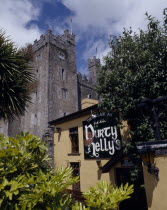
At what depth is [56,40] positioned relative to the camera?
33594 mm

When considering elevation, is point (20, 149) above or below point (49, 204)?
above

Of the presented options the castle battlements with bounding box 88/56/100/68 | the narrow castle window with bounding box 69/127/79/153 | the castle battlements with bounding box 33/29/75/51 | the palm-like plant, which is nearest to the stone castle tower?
the castle battlements with bounding box 33/29/75/51

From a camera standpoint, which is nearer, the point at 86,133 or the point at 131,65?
the point at 131,65

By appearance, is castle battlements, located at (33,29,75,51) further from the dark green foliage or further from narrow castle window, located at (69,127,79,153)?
the dark green foliage

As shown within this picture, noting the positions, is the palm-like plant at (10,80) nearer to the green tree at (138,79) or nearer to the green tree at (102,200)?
the green tree at (138,79)

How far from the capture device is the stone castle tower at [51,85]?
29672mm

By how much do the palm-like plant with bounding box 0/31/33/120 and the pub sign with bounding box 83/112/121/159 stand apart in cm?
528

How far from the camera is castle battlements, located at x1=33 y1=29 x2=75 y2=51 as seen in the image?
3233 centimetres

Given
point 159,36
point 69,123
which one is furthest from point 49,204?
point 69,123

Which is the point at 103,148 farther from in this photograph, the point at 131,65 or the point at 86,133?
the point at 131,65

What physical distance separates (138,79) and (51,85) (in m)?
23.9

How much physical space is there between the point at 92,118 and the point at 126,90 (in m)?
4.96

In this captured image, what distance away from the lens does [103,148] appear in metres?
11.7

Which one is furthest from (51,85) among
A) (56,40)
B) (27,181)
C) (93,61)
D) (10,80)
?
(27,181)
